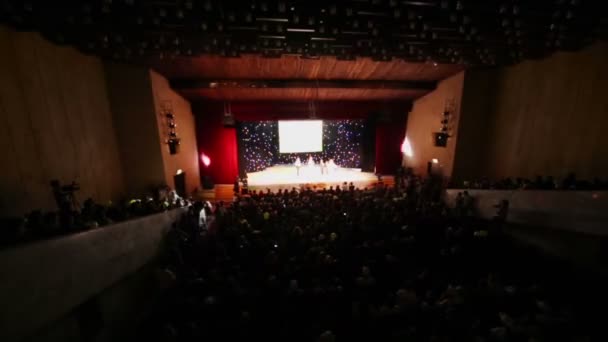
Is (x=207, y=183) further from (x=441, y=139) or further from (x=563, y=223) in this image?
(x=563, y=223)

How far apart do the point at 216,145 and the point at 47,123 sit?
19.8 feet

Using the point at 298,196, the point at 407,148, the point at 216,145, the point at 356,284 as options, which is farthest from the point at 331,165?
the point at 356,284

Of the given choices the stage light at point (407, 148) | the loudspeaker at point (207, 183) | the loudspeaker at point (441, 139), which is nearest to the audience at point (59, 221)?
the loudspeaker at point (207, 183)

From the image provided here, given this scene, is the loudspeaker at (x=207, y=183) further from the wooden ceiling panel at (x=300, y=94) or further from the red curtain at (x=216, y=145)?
the wooden ceiling panel at (x=300, y=94)

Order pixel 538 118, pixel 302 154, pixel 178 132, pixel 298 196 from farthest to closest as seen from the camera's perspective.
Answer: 1. pixel 302 154
2. pixel 178 132
3. pixel 538 118
4. pixel 298 196

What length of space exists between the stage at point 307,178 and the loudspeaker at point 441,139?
2696 millimetres

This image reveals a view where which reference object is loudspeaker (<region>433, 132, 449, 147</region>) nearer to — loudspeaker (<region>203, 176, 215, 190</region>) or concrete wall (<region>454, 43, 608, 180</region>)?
concrete wall (<region>454, 43, 608, 180</region>)

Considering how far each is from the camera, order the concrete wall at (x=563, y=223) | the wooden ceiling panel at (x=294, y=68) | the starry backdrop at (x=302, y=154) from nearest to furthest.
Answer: the concrete wall at (x=563, y=223) < the wooden ceiling panel at (x=294, y=68) < the starry backdrop at (x=302, y=154)

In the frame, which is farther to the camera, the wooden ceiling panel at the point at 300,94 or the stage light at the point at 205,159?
the stage light at the point at 205,159

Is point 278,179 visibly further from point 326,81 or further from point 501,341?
point 501,341

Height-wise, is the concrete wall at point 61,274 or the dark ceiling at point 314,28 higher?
the dark ceiling at point 314,28

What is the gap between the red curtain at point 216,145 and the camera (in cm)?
979

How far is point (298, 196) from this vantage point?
552 centimetres

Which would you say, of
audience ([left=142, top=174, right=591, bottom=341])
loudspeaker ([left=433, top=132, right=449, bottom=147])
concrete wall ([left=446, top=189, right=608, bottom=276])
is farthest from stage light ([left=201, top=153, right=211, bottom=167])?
concrete wall ([left=446, top=189, right=608, bottom=276])
